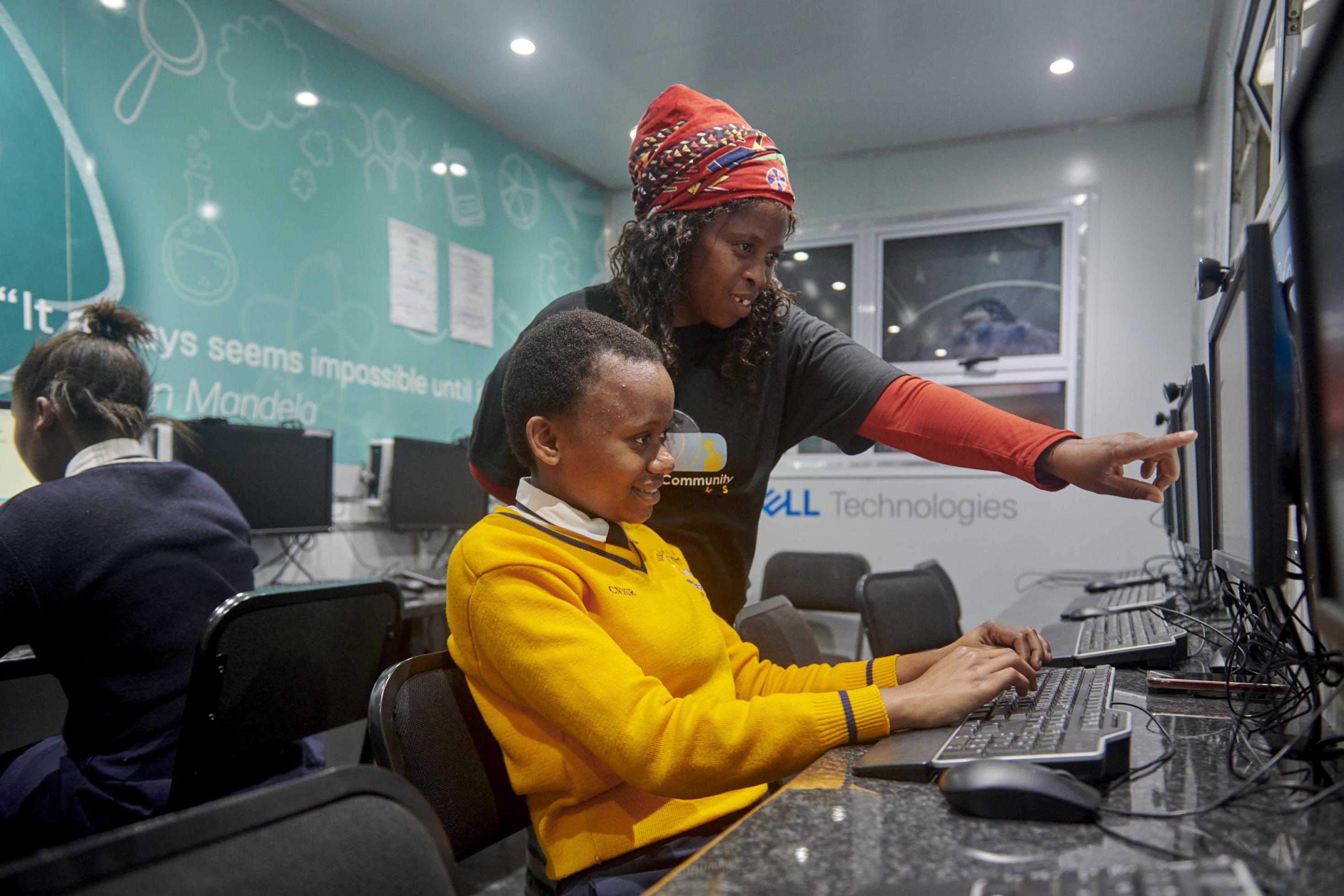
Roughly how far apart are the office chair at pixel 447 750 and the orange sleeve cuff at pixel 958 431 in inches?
29.2

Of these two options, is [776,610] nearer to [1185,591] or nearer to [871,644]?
[871,644]

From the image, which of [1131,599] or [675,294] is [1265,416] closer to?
[675,294]

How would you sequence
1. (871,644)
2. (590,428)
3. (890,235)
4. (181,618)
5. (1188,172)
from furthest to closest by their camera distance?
1. (890,235)
2. (1188,172)
3. (871,644)
4. (181,618)
5. (590,428)

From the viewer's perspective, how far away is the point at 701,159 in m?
1.38

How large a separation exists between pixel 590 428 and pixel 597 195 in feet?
14.3

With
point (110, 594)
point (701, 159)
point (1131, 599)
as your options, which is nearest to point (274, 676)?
point (110, 594)

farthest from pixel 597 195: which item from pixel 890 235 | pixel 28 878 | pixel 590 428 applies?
pixel 28 878

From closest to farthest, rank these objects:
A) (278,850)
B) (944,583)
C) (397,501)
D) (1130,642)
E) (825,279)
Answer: (278,850) → (1130,642) → (944,583) → (397,501) → (825,279)

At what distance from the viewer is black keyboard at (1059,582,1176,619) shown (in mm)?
→ 1973

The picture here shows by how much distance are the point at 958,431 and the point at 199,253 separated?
8.36ft

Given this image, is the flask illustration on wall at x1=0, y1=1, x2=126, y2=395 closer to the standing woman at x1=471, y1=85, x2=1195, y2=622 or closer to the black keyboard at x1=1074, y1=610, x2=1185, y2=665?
the standing woman at x1=471, y1=85, x2=1195, y2=622

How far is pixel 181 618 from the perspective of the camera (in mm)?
1615

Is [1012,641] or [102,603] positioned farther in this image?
[102,603]

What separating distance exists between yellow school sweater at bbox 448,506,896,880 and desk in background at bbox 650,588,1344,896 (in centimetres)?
10
